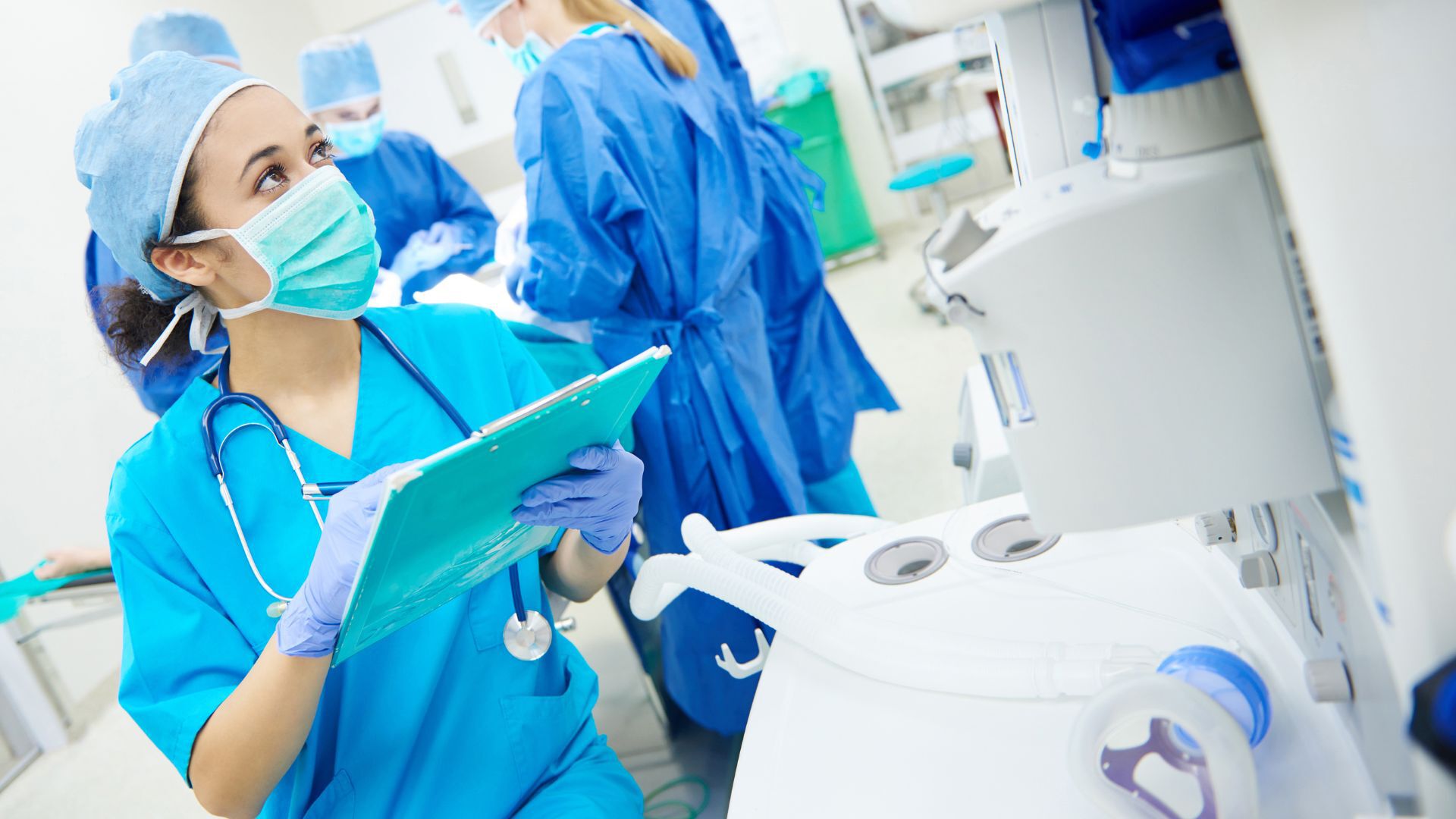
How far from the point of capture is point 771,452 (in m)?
1.97

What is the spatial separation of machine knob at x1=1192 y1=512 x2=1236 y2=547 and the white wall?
3129 mm

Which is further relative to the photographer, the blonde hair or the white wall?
the white wall

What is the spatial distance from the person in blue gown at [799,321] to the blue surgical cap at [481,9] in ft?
1.40

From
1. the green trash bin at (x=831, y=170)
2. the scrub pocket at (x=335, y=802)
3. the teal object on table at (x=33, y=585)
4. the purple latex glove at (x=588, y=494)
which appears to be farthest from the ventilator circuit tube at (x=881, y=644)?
the green trash bin at (x=831, y=170)

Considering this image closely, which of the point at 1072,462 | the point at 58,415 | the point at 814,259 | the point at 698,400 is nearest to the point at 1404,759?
the point at 1072,462

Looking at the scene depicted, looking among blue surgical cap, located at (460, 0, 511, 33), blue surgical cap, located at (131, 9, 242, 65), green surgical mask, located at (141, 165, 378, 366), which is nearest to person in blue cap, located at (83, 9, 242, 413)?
blue surgical cap, located at (131, 9, 242, 65)

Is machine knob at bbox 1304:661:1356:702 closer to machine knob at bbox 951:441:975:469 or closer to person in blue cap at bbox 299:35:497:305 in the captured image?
machine knob at bbox 951:441:975:469

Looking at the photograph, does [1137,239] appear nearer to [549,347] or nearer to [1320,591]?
[1320,591]

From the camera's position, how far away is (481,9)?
2.09 m

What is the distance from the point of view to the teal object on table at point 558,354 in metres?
1.91

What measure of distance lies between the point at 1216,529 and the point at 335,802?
3.09 ft

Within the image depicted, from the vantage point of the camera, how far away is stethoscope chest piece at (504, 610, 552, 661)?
1.17 m

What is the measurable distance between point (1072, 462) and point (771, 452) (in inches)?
54.1

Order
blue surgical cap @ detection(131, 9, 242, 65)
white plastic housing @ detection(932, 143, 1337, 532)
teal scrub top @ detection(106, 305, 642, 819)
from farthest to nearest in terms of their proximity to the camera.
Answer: blue surgical cap @ detection(131, 9, 242, 65)
teal scrub top @ detection(106, 305, 642, 819)
white plastic housing @ detection(932, 143, 1337, 532)
